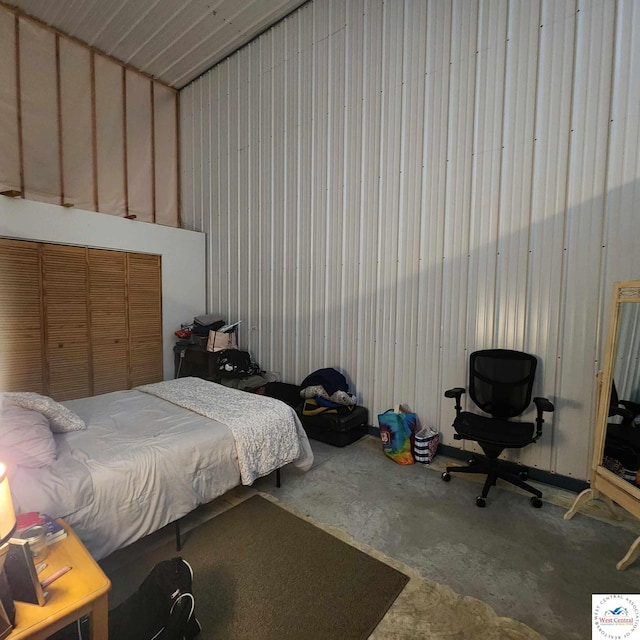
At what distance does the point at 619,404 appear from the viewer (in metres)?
2.22

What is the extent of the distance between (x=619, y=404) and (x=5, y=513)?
296cm

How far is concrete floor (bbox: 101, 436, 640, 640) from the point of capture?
1699 millimetres

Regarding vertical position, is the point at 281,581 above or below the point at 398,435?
below

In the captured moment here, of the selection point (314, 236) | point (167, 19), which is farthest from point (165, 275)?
point (167, 19)

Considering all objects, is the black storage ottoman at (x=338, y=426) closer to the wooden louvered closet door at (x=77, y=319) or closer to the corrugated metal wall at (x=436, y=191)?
the corrugated metal wall at (x=436, y=191)

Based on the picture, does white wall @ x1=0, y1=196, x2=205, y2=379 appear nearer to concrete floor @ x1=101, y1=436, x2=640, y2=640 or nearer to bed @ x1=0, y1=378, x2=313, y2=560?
bed @ x1=0, y1=378, x2=313, y2=560

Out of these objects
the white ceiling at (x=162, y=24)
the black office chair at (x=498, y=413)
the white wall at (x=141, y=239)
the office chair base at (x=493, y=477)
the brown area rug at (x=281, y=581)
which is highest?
the white ceiling at (x=162, y=24)

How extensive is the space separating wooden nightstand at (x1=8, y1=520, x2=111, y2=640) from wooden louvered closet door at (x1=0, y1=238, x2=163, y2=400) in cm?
352

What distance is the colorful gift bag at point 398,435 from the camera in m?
3.08

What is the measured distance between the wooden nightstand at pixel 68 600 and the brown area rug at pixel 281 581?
651 millimetres

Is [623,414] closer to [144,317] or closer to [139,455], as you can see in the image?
[139,455]

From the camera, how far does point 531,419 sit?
9.32 ft

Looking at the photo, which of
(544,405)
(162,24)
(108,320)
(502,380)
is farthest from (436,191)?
(108,320)

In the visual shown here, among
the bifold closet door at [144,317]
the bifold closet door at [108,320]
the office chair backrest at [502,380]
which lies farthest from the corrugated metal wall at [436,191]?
the bifold closet door at [108,320]
